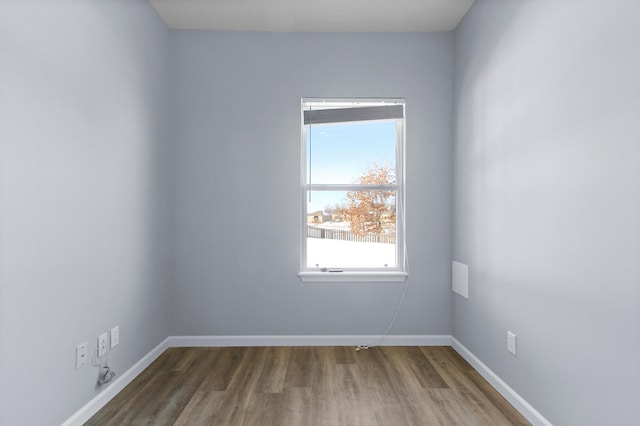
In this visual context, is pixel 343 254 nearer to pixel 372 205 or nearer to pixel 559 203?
pixel 372 205

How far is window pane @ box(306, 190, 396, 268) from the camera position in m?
3.52

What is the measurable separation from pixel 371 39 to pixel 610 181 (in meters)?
2.42

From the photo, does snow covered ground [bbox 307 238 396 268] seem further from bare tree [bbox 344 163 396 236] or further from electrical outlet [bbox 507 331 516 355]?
electrical outlet [bbox 507 331 516 355]

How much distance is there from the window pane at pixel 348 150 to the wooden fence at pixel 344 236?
1.43 feet

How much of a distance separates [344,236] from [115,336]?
76.4 inches

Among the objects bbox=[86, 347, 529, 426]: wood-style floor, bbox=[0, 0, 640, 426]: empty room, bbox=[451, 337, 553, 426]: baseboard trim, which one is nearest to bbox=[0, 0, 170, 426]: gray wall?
bbox=[0, 0, 640, 426]: empty room

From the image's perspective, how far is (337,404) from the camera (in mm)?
2332

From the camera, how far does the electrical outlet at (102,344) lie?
90.6 inches

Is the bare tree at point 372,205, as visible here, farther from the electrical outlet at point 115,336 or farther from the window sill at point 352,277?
the electrical outlet at point 115,336

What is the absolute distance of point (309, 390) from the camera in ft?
8.25

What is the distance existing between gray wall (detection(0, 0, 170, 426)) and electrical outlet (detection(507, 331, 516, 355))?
2.49 meters

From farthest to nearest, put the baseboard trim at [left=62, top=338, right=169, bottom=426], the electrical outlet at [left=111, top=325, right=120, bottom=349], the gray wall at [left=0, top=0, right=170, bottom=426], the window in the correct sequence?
the window, the electrical outlet at [left=111, top=325, right=120, bottom=349], the baseboard trim at [left=62, top=338, right=169, bottom=426], the gray wall at [left=0, top=0, right=170, bottom=426]

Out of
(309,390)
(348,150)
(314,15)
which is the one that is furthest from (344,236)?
(314,15)

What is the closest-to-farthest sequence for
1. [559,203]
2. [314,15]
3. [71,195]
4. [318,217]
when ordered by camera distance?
[559,203]
[71,195]
[314,15]
[318,217]
